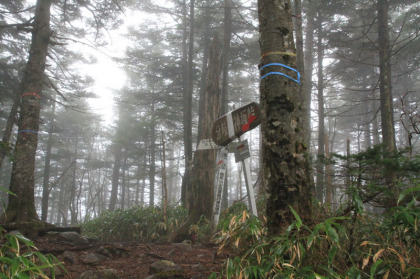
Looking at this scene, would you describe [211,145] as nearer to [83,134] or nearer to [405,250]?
[405,250]

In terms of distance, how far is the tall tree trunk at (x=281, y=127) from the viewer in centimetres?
271

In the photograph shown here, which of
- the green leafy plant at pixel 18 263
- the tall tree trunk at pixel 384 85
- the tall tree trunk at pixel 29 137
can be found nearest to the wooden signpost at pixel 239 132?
the green leafy plant at pixel 18 263

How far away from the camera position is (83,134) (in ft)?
92.0

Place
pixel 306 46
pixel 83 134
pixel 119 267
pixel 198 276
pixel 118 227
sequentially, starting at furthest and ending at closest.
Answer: pixel 83 134
pixel 306 46
pixel 118 227
pixel 119 267
pixel 198 276

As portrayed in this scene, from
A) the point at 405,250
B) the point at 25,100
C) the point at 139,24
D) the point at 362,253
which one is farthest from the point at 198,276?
the point at 139,24

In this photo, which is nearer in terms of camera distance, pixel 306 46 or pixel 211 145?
pixel 211 145

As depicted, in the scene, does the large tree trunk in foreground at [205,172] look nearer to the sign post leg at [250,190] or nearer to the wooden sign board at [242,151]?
the wooden sign board at [242,151]

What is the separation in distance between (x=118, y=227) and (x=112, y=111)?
28412 millimetres

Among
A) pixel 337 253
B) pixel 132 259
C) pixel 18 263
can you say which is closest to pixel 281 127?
pixel 337 253

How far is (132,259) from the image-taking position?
4656mm

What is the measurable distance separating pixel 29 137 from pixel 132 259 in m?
4.07

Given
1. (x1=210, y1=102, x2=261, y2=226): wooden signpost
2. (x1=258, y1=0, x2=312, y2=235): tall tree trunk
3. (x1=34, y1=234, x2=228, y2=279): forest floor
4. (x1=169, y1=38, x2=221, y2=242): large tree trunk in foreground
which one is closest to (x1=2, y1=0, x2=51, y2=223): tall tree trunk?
(x1=34, y1=234, x2=228, y2=279): forest floor

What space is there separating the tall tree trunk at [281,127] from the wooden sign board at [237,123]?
1.54 metres

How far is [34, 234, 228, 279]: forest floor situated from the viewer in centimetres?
372
